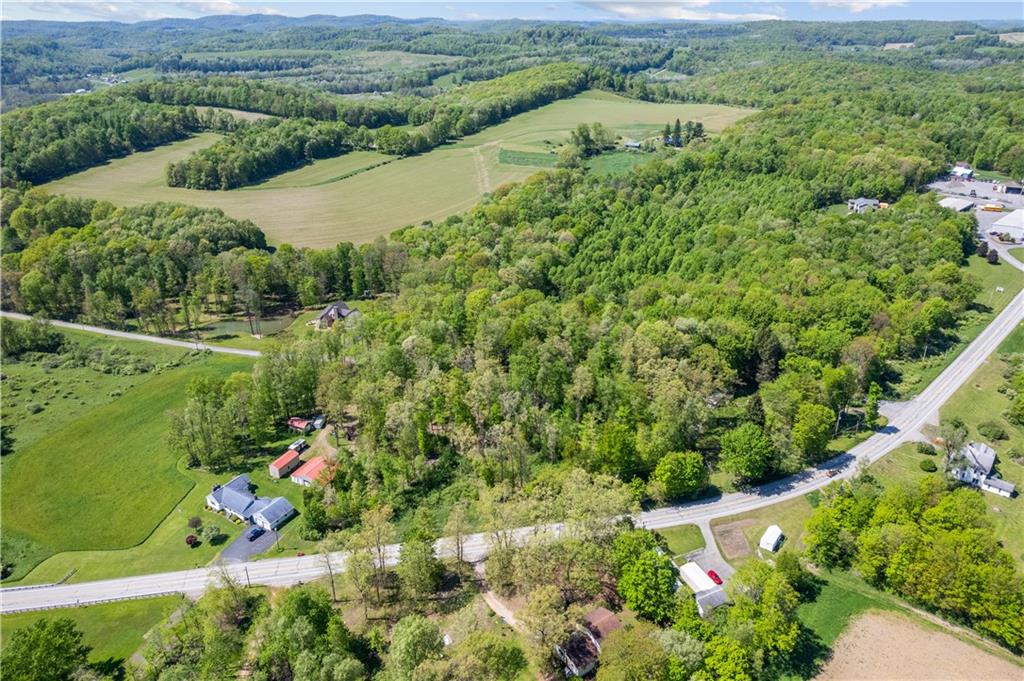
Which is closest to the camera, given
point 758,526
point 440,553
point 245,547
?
point 440,553

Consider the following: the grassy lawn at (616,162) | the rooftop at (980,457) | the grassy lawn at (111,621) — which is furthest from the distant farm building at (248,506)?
the grassy lawn at (616,162)

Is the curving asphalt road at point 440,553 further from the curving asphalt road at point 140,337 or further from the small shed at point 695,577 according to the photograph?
the curving asphalt road at point 140,337

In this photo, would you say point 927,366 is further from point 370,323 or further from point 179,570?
point 179,570

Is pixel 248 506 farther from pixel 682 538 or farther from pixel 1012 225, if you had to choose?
pixel 1012 225

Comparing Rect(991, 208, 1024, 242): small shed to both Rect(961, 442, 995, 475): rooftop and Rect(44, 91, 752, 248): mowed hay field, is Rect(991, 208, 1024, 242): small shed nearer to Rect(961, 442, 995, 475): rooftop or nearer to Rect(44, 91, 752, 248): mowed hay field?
Rect(961, 442, 995, 475): rooftop

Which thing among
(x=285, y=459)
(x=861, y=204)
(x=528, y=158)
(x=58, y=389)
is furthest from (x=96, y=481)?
(x=528, y=158)

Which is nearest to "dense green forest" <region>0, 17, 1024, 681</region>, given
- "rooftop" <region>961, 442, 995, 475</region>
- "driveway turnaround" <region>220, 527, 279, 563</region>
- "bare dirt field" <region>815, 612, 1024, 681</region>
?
"bare dirt field" <region>815, 612, 1024, 681</region>
